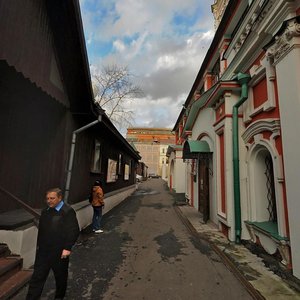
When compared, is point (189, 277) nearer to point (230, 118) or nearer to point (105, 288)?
point (105, 288)

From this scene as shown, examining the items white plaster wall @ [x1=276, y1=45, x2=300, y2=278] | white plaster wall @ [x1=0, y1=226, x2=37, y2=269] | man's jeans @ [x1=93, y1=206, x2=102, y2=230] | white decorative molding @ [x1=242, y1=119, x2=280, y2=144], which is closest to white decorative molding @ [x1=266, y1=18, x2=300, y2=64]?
white plaster wall @ [x1=276, y1=45, x2=300, y2=278]

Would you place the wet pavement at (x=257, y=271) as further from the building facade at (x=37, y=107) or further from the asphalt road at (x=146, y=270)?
the building facade at (x=37, y=107)

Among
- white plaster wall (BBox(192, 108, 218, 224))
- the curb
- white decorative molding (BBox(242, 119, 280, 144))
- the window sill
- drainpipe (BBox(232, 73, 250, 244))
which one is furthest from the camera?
white plaster wall (BBox(192, 108, 218, 224))

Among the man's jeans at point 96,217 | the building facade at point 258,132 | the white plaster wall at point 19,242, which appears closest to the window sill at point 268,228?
the building facade at point 258,132

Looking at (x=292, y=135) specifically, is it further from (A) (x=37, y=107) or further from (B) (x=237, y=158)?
(A) (x=37, y=107)

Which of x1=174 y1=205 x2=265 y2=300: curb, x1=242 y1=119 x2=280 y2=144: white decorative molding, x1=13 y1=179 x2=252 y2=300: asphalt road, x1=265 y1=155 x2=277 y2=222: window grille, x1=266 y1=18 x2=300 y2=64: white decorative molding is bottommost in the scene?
x1=13 y1=179 x2=252 y2=300: asphalt road

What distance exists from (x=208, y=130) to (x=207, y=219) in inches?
139

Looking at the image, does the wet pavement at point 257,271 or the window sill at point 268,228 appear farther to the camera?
the window sill at point 268,228

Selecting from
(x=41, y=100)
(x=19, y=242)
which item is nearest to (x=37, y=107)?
(x=41, y=100)

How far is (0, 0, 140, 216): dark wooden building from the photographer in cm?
390

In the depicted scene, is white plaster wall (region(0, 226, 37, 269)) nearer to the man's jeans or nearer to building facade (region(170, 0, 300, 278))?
the man's jeans

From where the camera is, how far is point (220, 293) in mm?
3371

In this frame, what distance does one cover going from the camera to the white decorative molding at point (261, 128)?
4352mm

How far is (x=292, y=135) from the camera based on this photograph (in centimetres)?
373
